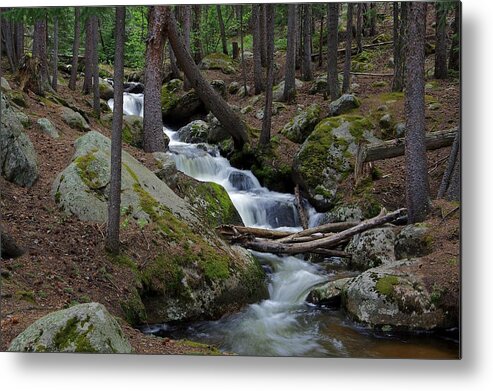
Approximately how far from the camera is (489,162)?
3480 millimetres

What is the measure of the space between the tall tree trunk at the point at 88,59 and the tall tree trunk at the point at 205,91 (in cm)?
97

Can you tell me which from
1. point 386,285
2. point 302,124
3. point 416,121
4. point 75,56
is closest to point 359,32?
point 302,124

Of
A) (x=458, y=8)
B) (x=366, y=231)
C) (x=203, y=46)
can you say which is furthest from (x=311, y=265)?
(x=203, y=46)

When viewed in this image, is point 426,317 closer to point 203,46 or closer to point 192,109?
point 192,109

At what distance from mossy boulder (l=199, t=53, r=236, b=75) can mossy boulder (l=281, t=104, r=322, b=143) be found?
179 centimetres

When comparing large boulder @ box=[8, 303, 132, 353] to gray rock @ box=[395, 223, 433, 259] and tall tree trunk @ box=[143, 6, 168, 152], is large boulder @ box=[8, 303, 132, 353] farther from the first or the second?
tall tree trunk @ box=[143, 6, 168, 152]

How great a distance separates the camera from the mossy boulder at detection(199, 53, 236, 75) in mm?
Answer: 8280

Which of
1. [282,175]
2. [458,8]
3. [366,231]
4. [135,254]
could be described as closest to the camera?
[458,8]

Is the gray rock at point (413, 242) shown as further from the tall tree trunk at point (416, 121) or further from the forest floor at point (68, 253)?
the tall tree trunk at point (416, 121)

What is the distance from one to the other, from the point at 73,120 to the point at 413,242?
4.18 meters

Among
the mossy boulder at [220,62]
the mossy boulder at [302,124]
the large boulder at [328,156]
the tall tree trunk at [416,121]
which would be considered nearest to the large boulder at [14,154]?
A: the large boulder at [328,156]

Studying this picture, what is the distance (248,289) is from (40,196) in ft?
6.86

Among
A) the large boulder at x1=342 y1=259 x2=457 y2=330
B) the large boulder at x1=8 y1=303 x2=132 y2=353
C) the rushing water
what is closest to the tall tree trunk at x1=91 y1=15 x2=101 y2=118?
the large boulder at x1=8 y1=303 x2=132 y2=353

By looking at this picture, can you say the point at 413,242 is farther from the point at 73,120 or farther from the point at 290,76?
the point at 290,76
